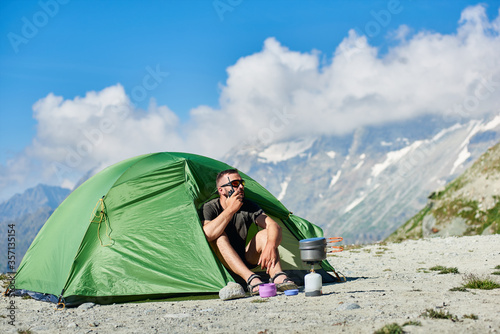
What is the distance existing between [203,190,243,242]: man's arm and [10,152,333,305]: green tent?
0.82 ft

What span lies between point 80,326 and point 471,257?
1368 cm

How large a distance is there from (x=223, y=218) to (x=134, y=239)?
2189 millimetres

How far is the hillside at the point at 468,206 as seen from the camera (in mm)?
32438

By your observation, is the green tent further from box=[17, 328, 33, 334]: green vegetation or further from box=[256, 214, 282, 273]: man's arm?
box=[17, 328, 33, 334]: green vegetation

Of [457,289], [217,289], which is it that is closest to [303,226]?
[217,289]

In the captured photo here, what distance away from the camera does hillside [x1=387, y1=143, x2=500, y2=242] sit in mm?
32438

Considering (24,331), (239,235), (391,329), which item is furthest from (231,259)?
(391,329)

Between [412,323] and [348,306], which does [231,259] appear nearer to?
[348,306]

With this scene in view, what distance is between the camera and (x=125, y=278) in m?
10.6

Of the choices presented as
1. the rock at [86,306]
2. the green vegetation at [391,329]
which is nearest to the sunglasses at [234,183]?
the rock at [86,306]

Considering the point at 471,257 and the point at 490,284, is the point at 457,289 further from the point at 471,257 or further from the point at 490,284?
the point at 471,257

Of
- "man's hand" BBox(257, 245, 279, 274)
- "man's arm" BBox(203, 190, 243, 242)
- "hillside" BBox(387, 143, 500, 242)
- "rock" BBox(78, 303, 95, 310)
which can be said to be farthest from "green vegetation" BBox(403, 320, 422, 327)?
"hillside" BBox(387, 143, 500, 242)

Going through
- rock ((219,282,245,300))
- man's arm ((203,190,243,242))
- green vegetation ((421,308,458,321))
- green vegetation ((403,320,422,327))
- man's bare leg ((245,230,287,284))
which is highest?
man's arm ((203,190,243,242))

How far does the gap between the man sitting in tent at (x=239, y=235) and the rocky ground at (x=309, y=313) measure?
2.67 ft
